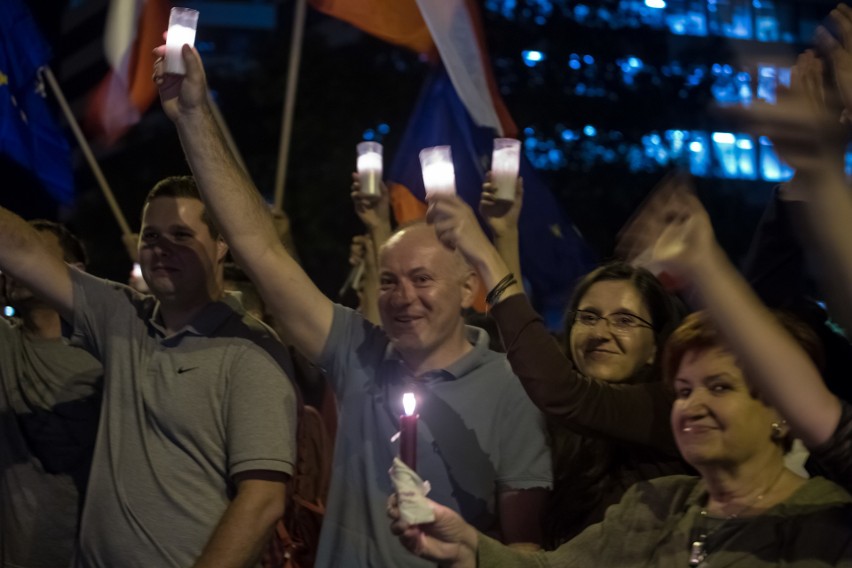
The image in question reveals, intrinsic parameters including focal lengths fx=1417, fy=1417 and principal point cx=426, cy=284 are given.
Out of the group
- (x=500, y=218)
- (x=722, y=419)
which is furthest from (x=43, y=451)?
(x=722, y=419)

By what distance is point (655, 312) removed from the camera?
5.04m

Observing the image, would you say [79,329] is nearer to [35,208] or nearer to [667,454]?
[667,454]

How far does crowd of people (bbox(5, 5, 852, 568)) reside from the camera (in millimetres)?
3689

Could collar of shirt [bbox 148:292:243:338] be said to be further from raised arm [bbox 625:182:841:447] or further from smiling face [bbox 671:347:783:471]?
raised arm [bbox 625:182:841:447]

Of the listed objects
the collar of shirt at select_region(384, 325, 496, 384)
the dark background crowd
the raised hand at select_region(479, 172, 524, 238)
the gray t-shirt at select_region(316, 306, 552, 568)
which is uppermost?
the dark background crowd

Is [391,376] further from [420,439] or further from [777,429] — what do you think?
[777,429]

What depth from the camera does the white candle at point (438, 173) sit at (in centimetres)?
450

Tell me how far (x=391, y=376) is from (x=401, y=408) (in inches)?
6.7

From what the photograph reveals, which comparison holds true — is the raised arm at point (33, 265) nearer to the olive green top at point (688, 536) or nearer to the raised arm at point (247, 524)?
the raised arm at point (247, 524)

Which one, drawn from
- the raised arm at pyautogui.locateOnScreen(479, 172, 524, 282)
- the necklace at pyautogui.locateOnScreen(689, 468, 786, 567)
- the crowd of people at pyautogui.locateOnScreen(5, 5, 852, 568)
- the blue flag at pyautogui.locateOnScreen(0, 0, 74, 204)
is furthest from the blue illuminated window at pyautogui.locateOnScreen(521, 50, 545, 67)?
the necklace at pyautogui.locateOnScreen(689, 468, 786, 567)

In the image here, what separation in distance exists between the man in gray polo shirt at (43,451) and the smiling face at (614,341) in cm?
184

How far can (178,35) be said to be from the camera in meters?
4.32

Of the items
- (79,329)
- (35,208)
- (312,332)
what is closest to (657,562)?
(312,332)

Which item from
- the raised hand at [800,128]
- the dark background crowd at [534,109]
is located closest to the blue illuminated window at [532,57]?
the dark background crowd at [534,109]
